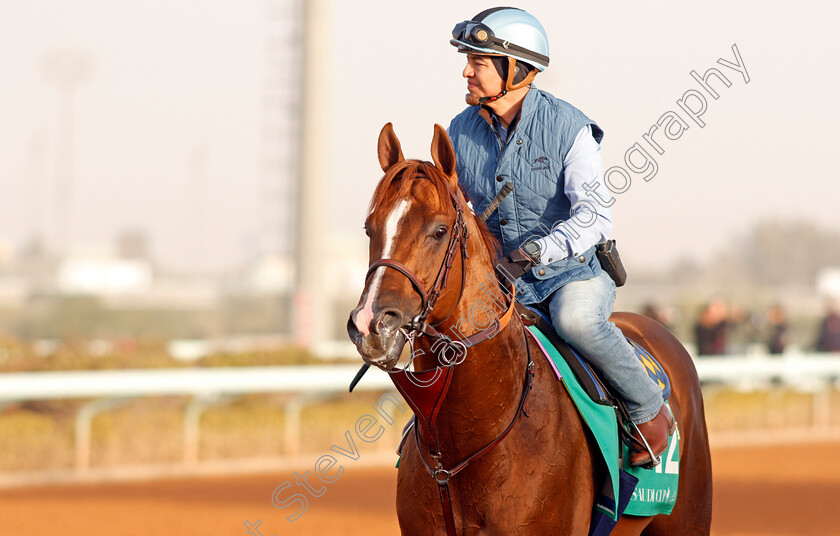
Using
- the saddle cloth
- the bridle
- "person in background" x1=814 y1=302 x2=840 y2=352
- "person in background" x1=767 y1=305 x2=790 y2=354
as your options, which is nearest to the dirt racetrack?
the saddle cloth

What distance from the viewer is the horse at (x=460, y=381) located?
3.16m

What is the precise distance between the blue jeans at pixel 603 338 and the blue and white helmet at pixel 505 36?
0.85 m

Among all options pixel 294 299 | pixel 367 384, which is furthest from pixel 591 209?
pixel 294 299

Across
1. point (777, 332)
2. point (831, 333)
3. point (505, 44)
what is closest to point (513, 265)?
point (505, 44)

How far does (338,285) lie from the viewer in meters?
42.0

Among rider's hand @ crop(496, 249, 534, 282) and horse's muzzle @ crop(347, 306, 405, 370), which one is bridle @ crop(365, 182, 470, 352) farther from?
rider's hand @ crop(496, 249, 534, 282)

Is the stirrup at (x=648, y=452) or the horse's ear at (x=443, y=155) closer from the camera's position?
the horse's ear at (x=443, y=155)

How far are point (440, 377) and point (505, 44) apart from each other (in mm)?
1270

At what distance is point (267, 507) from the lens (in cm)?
895

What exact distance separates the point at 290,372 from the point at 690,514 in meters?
7.25

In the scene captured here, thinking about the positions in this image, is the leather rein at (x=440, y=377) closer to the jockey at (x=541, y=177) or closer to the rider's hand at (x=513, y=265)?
the rider's hand at (x=513, y=265)

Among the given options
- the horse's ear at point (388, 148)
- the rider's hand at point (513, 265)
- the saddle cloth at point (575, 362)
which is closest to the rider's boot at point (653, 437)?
the saddle cloth at point (575, 362)

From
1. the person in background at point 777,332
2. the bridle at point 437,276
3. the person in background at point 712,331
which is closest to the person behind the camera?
the bridle at point 437,276

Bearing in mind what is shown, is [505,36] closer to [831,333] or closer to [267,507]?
[267,507]
